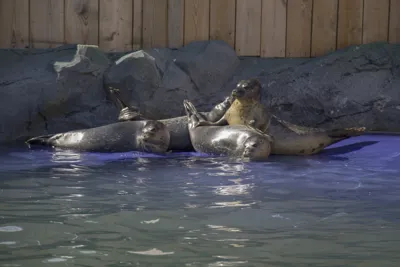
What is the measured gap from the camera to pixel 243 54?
8.71 metres

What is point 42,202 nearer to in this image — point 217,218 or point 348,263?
point 217,218

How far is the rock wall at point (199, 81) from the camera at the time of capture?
8.04 m

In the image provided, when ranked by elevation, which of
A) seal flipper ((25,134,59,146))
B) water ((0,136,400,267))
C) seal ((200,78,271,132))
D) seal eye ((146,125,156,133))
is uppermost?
seal ((200,78,271,132))

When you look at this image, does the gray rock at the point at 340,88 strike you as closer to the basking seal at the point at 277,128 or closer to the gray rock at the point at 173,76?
the gray rock at the point at 173,76

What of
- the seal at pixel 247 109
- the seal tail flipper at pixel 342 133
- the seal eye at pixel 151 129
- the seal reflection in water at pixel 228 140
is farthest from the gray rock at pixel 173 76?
the seal tail flipper at pixel 342 133

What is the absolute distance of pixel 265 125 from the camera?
743 centimetres

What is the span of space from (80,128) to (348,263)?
5.44 metres

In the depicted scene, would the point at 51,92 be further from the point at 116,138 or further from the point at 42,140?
the point at 116,138

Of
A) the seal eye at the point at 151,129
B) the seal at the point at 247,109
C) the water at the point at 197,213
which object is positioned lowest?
the water at the point at 197,213

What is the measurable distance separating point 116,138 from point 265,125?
1.59 m

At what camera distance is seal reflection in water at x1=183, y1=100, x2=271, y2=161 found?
6.64 meters

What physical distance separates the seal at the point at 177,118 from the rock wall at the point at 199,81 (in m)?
0.21

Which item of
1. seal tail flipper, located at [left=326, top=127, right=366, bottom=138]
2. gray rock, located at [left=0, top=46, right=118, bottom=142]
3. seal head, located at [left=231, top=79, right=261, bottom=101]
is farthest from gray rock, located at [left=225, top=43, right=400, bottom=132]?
gray rock, located at [left=0, top=46, right=118, bottom=142]

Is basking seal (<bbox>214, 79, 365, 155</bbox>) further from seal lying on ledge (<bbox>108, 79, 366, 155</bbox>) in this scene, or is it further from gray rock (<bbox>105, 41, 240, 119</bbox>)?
gray rock (<bbox>105, 41, 240, 119</bbox>)
